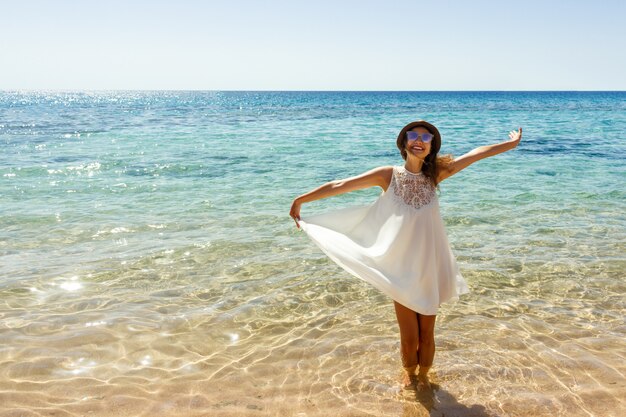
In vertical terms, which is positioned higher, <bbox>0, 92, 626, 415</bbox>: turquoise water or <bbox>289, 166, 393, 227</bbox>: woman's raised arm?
<bbox>289, 166, 393, 227</bbox>: woman's raised arm

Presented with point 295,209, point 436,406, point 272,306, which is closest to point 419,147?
point 295,209

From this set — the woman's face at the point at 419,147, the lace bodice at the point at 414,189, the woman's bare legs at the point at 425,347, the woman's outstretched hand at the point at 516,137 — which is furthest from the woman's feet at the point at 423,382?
the woman's outstretched hand at the point at 516,137

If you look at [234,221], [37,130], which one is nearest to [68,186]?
[234,221]

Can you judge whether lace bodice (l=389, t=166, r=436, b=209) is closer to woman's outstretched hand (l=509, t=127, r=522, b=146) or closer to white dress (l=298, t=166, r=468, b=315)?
white dress (l=298, t=166, r=468, b=315)

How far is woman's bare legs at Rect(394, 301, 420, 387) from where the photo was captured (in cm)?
426

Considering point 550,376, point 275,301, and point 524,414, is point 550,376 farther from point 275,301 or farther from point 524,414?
point 275,301

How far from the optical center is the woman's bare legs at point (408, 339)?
4.26 m

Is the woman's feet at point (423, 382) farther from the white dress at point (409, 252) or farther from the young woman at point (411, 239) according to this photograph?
the white dress at point (409, 252)

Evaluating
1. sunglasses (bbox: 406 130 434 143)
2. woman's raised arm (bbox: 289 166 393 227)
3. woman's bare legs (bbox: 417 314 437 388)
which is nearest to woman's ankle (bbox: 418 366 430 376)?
woman's bare legs (bbox: 417 314 437 388)

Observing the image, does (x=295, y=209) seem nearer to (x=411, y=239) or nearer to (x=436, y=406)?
(x=411, y=239)

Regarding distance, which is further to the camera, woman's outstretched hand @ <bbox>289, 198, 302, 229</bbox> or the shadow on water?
woman's outstretched hand @ <bbox>289, 198, 302, 229</bbox>

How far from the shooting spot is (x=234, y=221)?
394 inches

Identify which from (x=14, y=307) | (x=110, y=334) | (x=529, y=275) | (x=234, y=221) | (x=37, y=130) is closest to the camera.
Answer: (x=110, y=334)

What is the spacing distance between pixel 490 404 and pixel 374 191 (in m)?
9.56
